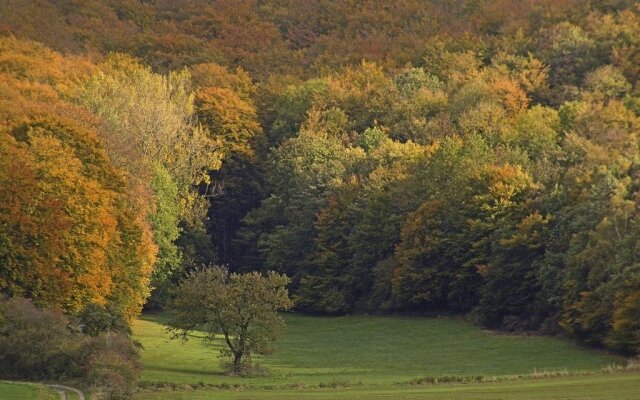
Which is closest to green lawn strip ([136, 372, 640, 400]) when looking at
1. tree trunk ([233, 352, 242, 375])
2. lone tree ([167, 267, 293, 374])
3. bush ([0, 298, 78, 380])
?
bush ([0, 298, 78, 380])

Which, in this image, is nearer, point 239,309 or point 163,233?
point 239,309

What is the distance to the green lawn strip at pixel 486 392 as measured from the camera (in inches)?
1978

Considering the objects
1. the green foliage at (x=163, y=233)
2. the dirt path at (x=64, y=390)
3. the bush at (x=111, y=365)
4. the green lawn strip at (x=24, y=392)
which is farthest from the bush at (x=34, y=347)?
the green foliage at (x=163, y=233)

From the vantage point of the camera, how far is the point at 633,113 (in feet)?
367

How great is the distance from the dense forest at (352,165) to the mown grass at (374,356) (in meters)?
2.65

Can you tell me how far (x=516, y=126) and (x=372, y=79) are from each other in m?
35.0

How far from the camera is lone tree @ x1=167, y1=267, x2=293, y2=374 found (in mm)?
68875

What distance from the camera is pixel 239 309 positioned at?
69.1m

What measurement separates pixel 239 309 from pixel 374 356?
559 inches

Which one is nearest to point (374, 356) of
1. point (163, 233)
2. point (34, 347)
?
point (34, 347)

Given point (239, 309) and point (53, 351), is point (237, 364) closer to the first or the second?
point (239, 309)

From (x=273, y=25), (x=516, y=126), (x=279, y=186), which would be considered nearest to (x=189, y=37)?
(x=273, y=25)

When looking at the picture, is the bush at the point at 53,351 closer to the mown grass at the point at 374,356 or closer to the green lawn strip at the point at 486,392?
the mown grass at the point at 374,356

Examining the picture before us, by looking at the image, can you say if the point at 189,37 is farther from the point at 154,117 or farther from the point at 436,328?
the point at 436,328
